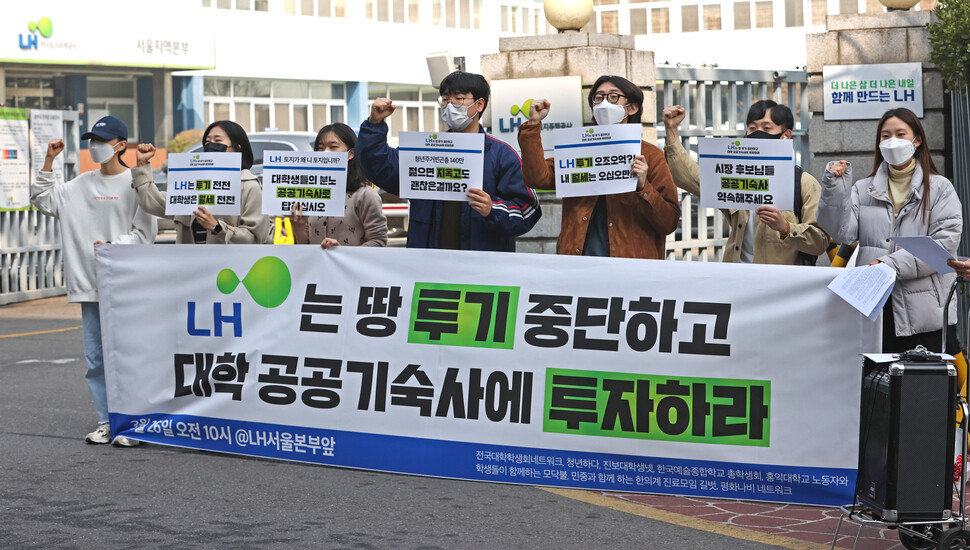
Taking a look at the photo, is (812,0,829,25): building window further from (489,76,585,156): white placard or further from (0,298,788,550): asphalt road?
(0,298,788,550): asphalt road

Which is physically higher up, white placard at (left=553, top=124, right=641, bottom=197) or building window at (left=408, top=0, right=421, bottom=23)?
building window at (left=408, top=0, right=421, bottom=23)

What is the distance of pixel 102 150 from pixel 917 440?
5.07m

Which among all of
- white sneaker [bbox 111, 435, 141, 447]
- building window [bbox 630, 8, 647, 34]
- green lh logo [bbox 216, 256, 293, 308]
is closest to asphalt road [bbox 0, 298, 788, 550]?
white sneaker [bbox 111, 435, 141, 447]

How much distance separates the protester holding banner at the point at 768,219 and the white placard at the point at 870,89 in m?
4.62

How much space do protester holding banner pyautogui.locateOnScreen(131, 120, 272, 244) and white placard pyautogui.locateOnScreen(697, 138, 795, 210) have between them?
2691 millimetres

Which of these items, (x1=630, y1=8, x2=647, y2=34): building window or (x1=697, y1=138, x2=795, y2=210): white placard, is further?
(x1=630, y1=8, x2=647, y2=34): building window

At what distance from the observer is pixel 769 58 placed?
47.9 metres

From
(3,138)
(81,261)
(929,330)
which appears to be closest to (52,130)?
(3,138)

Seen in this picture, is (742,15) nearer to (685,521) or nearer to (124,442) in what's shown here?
(124,442)

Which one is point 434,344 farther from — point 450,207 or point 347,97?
point 347,97

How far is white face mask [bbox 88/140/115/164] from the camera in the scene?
789 cm

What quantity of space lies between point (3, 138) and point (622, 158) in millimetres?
12530

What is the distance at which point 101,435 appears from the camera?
26.1ft

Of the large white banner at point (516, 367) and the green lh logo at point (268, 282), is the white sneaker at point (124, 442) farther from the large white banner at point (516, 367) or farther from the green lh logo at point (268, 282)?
the green lh logo at point (268, 282)
